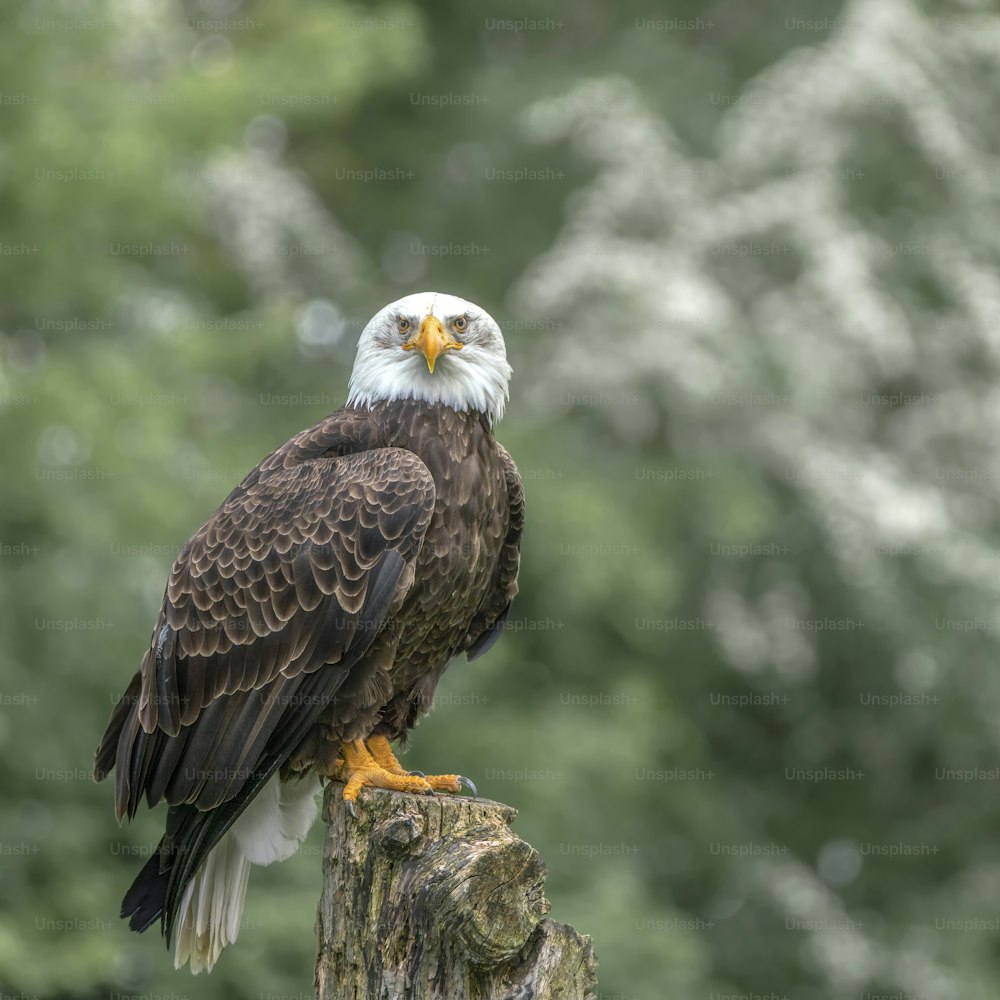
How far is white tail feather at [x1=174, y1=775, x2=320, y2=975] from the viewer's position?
6.02 m

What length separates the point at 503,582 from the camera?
21.1ft

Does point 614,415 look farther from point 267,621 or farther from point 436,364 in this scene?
point 267,621

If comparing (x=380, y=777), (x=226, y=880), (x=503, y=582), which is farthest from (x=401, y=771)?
(x=503, y=582)

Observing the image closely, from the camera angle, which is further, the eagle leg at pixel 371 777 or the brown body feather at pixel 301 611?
the brown body feather at pixel 301 611

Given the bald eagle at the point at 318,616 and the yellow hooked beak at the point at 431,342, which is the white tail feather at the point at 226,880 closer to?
the bald eagle at the point at 318,616

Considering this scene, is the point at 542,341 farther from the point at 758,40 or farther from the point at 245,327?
the point at 758,40

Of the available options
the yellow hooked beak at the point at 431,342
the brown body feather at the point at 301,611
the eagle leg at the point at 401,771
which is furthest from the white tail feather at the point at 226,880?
the yellow hooked beak at the point at 431,342

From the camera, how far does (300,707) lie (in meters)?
5.65

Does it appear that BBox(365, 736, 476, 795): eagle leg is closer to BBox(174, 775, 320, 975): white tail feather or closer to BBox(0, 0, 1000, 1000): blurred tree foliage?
BBox(174, 775, 320, 975): white tail feather

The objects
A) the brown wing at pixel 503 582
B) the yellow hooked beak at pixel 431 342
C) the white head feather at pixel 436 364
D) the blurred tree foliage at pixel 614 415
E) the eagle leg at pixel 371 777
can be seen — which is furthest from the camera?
the blurred tree foliage at pixel 614 415

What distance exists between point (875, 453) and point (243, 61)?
507cm

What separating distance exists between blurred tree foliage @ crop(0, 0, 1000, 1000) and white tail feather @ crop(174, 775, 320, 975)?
9.02ft

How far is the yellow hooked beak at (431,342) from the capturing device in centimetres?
597

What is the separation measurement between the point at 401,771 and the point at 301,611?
2.13ft
